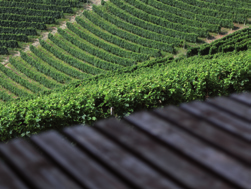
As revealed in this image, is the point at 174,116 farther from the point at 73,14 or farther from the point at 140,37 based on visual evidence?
the point at 73,14

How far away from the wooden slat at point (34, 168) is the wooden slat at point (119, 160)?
39cm

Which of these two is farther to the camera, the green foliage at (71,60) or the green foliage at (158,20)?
the green foliage at (158,20)

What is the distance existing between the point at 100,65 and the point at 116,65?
2422 millimetres

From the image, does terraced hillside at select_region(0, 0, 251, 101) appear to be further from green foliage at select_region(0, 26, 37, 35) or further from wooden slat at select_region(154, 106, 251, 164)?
wooden slat at select_region(154, 106, 251, 164)

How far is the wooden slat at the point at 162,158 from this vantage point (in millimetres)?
2812

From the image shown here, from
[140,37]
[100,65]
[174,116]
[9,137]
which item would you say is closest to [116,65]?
[100,65]

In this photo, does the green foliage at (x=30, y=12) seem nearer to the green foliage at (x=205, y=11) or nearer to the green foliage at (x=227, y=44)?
the green foliage at (x=205, y=11)

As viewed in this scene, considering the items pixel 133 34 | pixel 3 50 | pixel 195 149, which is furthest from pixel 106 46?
pixel 195 149

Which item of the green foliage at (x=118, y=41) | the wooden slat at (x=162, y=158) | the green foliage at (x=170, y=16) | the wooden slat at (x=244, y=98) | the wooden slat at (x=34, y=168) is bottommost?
the green foliage at (x=118, y=41)

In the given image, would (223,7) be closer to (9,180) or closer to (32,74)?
(32,74)

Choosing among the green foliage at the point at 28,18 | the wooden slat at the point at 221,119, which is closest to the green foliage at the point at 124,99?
the wooden slat at the point at 221,119

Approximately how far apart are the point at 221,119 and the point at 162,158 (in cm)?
93

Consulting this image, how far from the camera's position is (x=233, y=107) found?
3936mm

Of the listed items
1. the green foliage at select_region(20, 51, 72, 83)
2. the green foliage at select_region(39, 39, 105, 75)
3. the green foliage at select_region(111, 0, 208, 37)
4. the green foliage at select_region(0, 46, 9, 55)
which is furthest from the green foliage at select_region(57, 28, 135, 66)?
the green foliage at select_region(111, 0, 208, 37)
